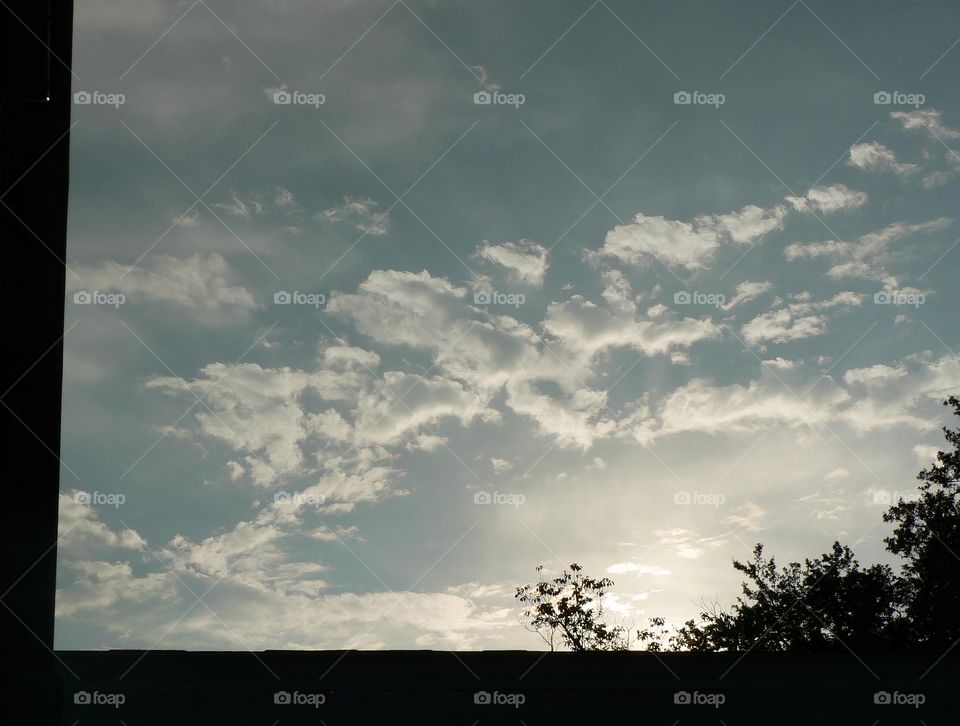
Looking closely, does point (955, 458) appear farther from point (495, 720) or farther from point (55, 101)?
point (55, 101)

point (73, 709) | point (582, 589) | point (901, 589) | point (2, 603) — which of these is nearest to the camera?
point (2, 603)

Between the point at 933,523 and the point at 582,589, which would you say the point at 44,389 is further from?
the point at 933,523

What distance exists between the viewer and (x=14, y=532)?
2.86m

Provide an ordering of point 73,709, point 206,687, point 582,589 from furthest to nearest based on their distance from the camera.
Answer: point 582,589 < point 206,687 < point 73,709

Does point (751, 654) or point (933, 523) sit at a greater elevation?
point (933, 523)

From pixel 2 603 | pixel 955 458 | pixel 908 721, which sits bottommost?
pixel 908 721

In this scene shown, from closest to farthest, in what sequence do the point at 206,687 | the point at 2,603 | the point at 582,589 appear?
the point at 2,603 < the point at 206,687 < the point at 582,589

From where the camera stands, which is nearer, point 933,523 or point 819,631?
point 819,631

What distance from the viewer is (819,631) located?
50.2ft

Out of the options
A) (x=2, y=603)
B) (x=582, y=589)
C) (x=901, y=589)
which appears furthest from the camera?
(x=901, y=589)

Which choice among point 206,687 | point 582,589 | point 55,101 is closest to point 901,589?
point 582,589

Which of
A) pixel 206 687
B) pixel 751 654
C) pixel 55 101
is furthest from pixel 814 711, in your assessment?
pixel 55 101

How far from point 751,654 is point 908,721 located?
0.66 metres

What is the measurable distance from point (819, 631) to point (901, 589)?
2690 millimetres
